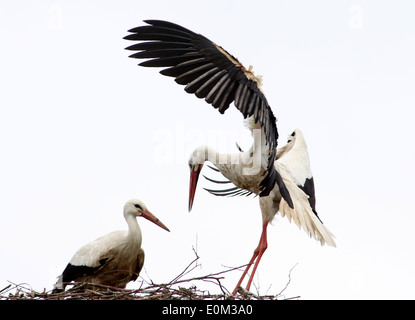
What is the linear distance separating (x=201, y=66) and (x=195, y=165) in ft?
3.81

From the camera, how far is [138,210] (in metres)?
6.84

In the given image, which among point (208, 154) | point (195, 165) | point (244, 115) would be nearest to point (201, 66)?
point (244, 115)

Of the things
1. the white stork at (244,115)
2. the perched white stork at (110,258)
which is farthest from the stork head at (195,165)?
the perched white stork at (110,258)

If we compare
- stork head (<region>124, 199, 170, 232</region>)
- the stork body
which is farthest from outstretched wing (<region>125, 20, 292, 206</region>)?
stork head (<region>124, 199, 170, 232</region>)

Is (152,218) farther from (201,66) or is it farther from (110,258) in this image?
(201,66)

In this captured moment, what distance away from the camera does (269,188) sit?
5863mm

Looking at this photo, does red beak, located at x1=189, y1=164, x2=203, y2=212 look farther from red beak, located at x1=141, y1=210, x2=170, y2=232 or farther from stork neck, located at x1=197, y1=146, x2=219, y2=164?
red beak, located at x1=141, y1=210, x2=170, y2=232

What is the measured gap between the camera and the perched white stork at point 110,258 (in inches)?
259

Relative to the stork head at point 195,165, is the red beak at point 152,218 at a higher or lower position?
lower

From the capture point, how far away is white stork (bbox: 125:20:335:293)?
5.00 metres

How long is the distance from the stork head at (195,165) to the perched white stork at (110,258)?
2.76ft

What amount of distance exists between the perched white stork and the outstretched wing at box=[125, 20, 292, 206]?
2030 millimetres

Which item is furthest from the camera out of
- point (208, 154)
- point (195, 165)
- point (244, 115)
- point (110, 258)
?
point (110, 258)

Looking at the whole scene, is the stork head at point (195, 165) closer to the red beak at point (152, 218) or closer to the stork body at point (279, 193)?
the stork body at point (279, 193)
